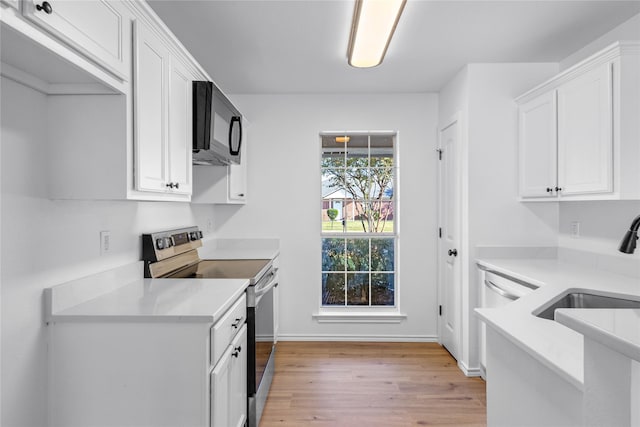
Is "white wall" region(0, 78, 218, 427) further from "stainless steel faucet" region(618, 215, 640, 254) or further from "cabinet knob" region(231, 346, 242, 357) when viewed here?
"stainless steel faucet" region(618, 215, 640, 254)

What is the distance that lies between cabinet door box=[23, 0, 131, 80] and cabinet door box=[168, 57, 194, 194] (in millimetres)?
440

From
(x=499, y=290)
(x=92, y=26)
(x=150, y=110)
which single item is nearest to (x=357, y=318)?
(x=499, y=290)

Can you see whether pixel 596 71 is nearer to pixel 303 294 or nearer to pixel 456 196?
pixel 456 196

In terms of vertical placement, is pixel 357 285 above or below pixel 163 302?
below

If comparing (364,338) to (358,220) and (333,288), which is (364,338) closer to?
(333,288)

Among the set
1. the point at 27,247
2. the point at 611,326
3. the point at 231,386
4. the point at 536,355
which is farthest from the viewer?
the point at 231,386

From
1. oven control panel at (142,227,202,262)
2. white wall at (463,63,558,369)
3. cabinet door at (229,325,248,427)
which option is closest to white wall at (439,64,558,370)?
white wall at (463,63,558,369)

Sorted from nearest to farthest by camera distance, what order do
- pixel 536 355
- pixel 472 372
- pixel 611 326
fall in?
pixel 611 326 → pixel 536 355 → pixel 472 372

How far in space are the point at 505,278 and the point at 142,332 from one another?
2.20 m

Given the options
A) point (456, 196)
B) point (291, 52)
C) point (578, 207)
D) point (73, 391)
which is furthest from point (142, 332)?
point (578, 207)

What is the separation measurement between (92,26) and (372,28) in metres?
1.39

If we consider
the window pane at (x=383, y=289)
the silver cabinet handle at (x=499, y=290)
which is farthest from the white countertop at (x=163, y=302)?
the window pane at (x=383, y=289)

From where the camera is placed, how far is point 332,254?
3758mm

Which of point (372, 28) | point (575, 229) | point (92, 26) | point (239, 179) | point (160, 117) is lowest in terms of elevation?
point (575, 229)
